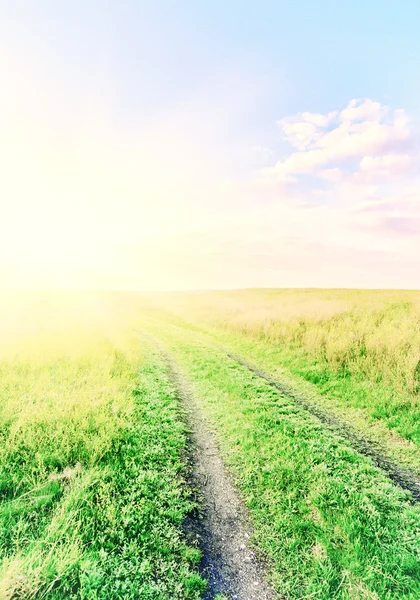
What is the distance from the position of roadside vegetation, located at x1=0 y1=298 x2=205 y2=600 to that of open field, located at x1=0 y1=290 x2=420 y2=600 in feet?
0.09

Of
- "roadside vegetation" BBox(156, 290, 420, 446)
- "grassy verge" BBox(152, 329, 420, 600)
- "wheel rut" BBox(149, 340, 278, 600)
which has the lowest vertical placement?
"wheel rut" BBox(149, 340, 278, 600)

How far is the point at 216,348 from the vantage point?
1928 cm

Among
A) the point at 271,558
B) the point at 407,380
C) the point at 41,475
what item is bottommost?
the point at 271,558

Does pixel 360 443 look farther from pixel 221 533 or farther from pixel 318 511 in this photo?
pixel 221 533

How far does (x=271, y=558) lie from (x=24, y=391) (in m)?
8.28

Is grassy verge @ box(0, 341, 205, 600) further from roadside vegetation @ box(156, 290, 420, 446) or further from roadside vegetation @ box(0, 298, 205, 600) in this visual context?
roadside vegetation @ box(156, 290, 420, 446)

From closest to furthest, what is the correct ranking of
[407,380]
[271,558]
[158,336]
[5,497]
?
1. [271,558]
2. [5,497]
3. [407,380]
4. [158,336]

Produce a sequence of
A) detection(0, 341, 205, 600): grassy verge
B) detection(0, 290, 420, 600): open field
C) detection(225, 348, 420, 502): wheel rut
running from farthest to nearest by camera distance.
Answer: detection(225, 348, 420, 502): wheel rut → detection(0, 290, 420, 600): open field → detection(0, 341, 205, 600): grassy verge

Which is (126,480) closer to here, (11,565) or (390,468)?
(11,565)

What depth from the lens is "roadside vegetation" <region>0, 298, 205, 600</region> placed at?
4.20 m

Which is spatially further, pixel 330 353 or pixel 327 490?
pixel 330 353

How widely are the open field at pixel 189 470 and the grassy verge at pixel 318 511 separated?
0.02 meters

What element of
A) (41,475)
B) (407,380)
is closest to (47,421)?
(41,475)

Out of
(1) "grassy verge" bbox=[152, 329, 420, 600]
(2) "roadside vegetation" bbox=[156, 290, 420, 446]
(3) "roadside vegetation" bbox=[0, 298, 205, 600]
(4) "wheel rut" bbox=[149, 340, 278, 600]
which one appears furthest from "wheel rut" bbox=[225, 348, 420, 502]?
(3) "roadside vegetation" bbox=[0, 298, 205, 600]
